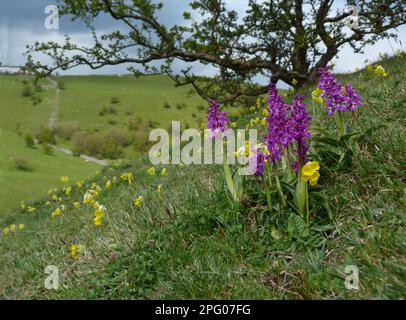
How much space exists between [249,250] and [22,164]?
19690 millimetres

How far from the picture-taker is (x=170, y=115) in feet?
149

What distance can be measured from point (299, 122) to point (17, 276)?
3.69 m

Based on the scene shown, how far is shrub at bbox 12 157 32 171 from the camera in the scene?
2066 centimetres

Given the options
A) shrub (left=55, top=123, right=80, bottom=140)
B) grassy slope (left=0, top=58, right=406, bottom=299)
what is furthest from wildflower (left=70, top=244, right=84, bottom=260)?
shrub (left=55, top=123, right=80, bottom=140)

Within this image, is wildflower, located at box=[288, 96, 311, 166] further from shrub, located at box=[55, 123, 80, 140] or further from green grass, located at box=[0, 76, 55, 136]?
green grass, located at box=[0, 76, 55, 136]

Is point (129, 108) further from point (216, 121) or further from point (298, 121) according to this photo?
point (298, 121)

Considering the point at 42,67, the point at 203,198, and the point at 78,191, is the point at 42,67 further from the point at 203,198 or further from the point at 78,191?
the point at 203,198

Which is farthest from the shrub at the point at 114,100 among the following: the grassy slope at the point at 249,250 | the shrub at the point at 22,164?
the grassy slope at the point at 249,250

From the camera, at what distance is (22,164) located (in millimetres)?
20828

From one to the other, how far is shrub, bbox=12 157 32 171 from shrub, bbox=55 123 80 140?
15.1 meters

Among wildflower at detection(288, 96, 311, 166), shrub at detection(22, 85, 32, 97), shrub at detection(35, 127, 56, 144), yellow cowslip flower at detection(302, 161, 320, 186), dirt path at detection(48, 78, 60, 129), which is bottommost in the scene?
yellow cowslip flower at detection(302, 161, 320, 186)

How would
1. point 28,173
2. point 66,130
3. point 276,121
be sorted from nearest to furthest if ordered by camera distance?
point 276,121
point 28,173
point 66,130

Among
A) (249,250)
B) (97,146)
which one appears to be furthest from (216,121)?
(97,146)
